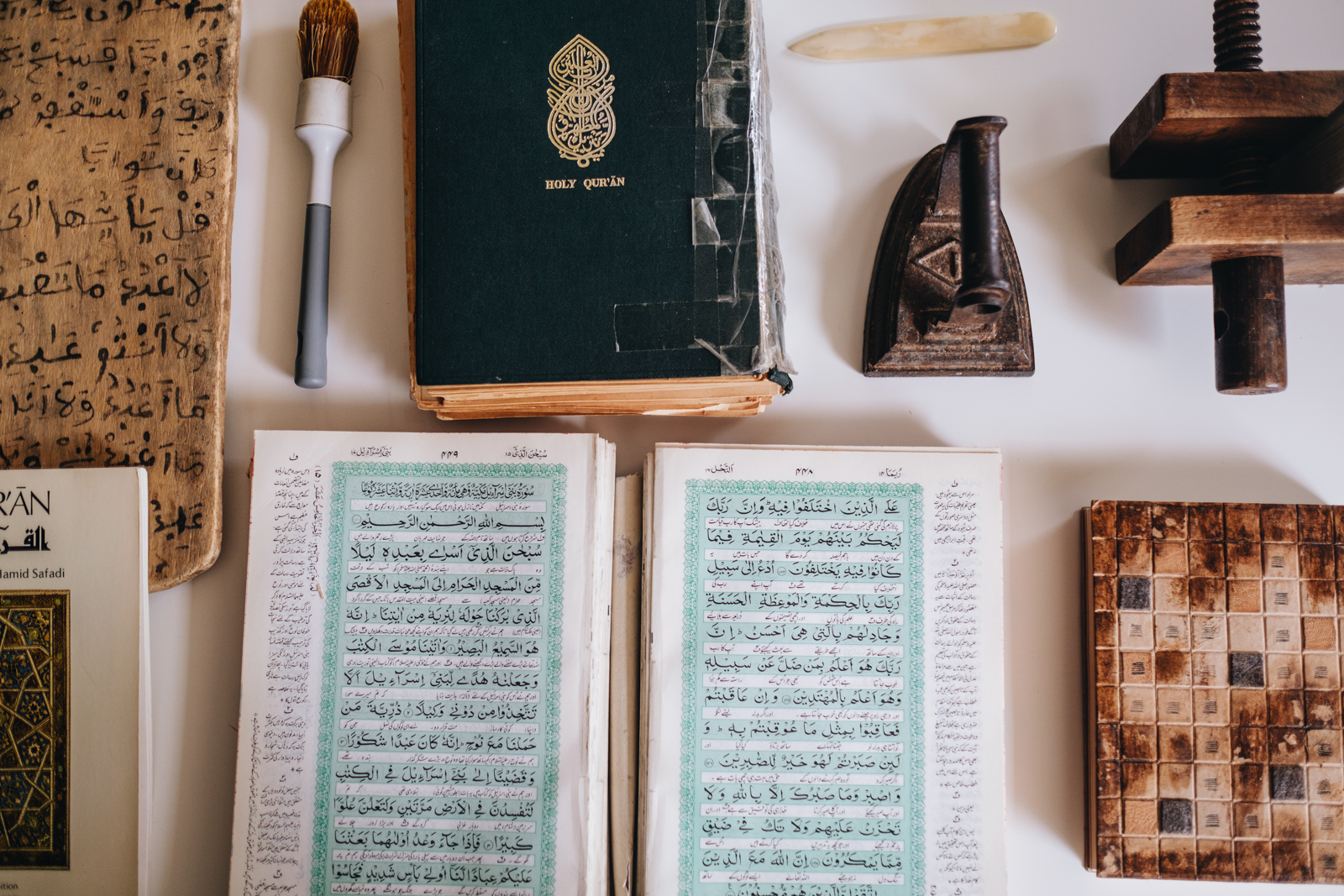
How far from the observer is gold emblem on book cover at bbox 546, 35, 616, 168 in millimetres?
637

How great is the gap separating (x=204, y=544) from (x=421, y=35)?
0.49 meters

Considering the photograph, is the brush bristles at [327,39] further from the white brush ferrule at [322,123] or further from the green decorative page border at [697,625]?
the green decorative page border at [697,625]

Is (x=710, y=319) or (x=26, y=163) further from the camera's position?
(x=26, y=163)

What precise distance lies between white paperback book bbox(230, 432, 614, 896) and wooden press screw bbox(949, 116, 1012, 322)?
1.13 ft

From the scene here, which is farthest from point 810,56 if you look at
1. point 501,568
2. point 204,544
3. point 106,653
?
point 106,653

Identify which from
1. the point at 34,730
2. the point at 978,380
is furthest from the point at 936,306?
the point at 34,730

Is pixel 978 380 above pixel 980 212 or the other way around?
the other way around

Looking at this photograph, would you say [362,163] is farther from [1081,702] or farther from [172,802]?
[1081,702]

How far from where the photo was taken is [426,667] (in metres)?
0.68

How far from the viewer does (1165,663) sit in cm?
66

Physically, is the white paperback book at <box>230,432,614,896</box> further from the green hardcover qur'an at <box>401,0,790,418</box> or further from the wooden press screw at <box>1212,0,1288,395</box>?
the wooden press screw at <box>1212,0,1288,395</box>

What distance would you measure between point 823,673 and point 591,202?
17.9 inches

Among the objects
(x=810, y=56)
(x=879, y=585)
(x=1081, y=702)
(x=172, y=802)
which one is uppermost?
(x=810, y=56)

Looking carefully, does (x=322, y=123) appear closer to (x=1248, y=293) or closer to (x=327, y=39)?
(x=327, y=39)
